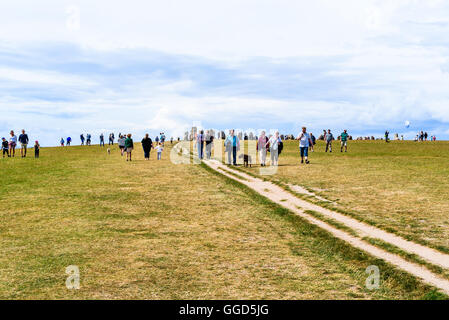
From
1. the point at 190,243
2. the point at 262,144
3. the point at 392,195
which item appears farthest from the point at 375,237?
the point at 262,144

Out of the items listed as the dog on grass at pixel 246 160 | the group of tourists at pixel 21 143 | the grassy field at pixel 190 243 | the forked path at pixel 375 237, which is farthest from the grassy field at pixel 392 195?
the group of tourists at pixel 21 143

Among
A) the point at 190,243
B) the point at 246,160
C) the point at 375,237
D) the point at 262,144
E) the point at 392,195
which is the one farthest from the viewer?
the point at 246,160

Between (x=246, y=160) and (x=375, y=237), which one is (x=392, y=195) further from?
(x=246, y=160)

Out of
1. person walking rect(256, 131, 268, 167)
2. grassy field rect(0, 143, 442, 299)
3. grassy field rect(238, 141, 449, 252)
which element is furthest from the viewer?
person walking rect(256, 131, 268, 167)

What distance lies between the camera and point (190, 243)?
10766mm

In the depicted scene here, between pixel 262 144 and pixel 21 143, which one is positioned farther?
pixel 21 143

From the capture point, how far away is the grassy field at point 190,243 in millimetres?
7629

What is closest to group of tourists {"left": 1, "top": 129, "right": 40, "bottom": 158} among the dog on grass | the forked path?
the dog on grass

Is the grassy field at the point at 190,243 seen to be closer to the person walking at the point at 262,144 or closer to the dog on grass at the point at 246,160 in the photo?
the person walking at the point at 262,144

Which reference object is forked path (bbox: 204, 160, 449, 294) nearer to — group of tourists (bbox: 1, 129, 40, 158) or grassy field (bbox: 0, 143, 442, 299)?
grassy field (bbox: 0, 143, 442, 299)

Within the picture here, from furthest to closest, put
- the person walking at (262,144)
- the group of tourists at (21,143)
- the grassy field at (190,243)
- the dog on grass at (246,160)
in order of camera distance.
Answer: the group of tourists at (21,143) < the dog on grass at (246,160) < the person walking at (262,144) < the grassy field at (190,243)

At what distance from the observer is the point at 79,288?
24.9ft

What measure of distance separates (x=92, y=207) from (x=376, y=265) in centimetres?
1051

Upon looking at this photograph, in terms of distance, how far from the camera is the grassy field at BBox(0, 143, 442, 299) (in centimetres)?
763
